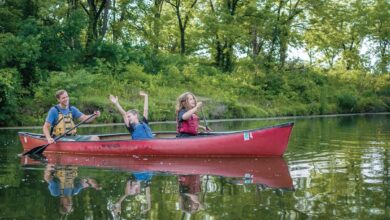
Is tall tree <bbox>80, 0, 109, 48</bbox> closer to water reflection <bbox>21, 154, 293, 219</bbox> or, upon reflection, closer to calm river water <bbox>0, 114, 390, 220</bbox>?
calm river water <bbox>0, 114, 390, 220</bbox>

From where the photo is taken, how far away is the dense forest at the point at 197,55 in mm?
21234

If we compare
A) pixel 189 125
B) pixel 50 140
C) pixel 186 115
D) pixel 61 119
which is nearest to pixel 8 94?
pixel 61 119

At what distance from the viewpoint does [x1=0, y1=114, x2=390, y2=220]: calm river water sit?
5.47 m

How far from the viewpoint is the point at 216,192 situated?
6.59m

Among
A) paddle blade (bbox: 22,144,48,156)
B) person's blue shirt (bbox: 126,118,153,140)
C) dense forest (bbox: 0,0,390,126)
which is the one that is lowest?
paddle blade (bbox: 22,144,48,156)

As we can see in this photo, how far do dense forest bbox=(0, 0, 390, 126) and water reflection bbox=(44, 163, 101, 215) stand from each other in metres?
10.2

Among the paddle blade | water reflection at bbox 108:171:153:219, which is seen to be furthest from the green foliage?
water reflection at bbox 108:171:153:219

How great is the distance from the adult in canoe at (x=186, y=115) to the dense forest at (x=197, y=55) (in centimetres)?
959

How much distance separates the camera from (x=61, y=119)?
1142cm

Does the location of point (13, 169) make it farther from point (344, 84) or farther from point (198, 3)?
point (344, 84)

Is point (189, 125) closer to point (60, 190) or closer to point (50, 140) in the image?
point (50, 140)

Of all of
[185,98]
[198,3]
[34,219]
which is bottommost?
[34,219]

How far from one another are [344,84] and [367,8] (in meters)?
7.20

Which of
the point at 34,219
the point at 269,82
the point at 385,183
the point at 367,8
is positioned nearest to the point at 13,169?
the point at 34,219
